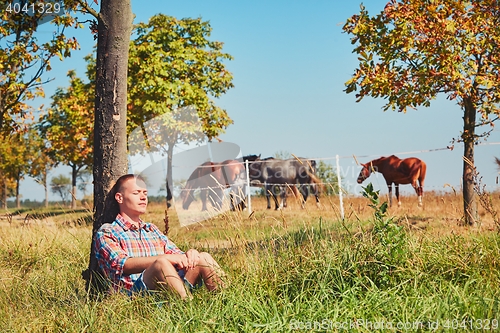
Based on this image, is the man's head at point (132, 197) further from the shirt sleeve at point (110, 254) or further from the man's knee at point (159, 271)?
the man's knee at point (159, 271)

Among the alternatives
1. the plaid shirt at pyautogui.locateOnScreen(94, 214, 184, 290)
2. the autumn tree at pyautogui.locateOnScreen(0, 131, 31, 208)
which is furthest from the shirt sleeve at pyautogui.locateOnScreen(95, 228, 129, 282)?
→ the autumn tree at pyautogui.locateOnScreen(0, 131, 31, 208)

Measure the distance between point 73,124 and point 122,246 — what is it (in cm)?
2112

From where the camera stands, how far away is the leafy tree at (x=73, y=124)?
24.0 metres

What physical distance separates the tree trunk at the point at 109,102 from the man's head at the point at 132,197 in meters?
0.62

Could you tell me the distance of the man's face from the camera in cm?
469

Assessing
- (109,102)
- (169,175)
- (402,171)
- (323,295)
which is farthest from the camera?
(169,175)

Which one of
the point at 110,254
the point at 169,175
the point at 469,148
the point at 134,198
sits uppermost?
the point at 469,148

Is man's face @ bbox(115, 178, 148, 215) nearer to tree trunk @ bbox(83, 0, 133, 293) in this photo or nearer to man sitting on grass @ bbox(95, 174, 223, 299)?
man sitting on grass @ bbox(95, 174, 223, 299)

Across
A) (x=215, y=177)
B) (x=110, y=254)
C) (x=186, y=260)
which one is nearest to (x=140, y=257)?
(x=110, y=254)

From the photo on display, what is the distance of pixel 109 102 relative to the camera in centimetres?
550

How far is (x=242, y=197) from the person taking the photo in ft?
17.2

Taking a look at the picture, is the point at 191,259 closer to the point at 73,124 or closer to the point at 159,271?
the point at 159,271

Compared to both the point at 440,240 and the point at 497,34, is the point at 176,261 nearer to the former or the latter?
the point at 440,240

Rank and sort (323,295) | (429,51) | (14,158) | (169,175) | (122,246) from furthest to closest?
1. (14,158)
2. (169,175)
3. (429,51)
4. (122,246)
5. (323,295)
